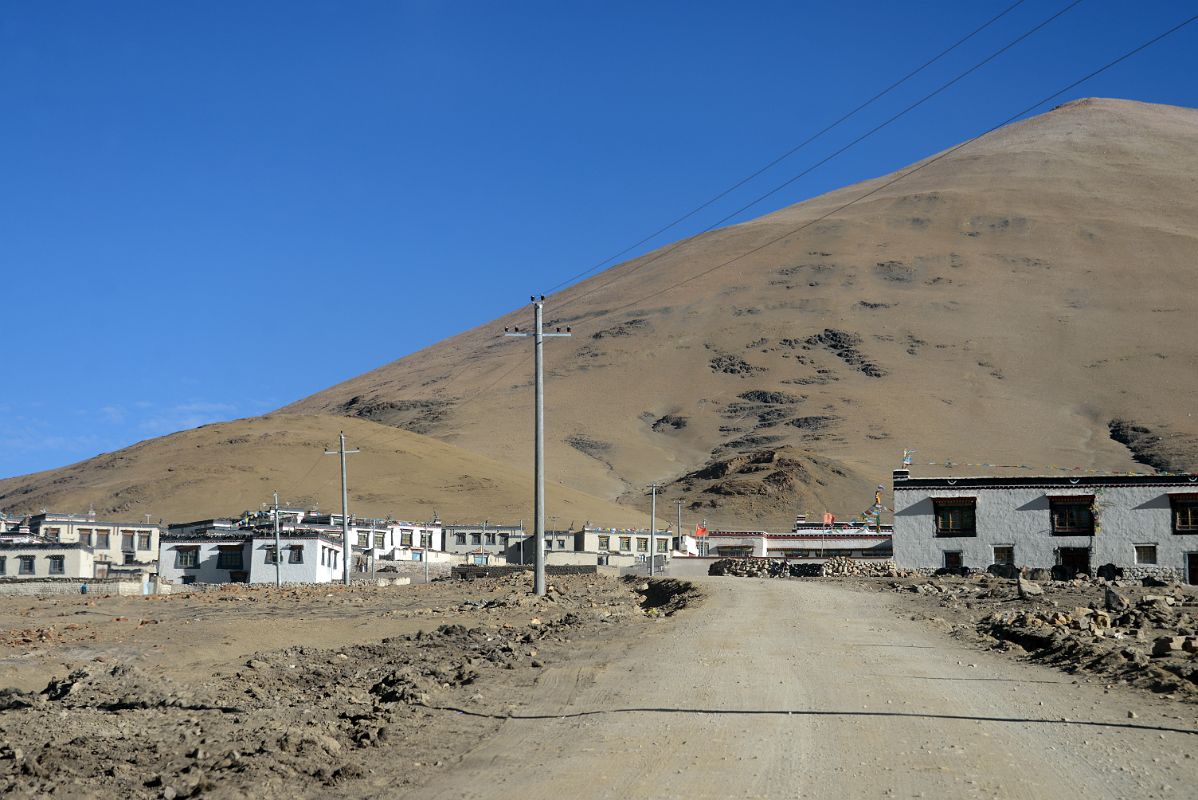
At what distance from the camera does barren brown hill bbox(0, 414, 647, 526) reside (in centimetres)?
13088

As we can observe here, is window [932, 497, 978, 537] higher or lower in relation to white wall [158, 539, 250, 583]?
higher

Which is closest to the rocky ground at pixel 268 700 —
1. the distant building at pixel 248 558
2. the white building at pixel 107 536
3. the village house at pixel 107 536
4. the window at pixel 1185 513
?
the window at pixel 1185 513

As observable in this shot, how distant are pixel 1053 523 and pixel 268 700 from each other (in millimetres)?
47322

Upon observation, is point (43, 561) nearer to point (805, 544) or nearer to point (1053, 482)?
point (805, 544)

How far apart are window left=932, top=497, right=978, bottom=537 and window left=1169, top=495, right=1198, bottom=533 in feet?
28.1

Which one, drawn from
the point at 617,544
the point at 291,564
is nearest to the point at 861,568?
the point at 291,564

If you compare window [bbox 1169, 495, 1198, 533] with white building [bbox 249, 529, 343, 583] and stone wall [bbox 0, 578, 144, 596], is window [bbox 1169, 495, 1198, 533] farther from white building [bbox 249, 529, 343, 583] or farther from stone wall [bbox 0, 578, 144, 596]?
white building [bbox 249, 529, 343, 583]

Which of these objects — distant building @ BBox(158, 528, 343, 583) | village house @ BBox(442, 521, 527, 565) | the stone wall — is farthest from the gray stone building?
village house @ BBox(442, 521, 527, 565)

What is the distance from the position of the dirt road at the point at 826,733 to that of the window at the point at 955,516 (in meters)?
39.5

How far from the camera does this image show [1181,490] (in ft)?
183

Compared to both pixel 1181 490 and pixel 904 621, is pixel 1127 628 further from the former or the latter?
pixel 1181 490

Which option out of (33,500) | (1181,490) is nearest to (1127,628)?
(1181,490)

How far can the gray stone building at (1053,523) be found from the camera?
55.8 m

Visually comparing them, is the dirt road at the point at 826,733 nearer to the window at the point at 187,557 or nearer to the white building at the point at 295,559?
the white building at the point at 295,559
